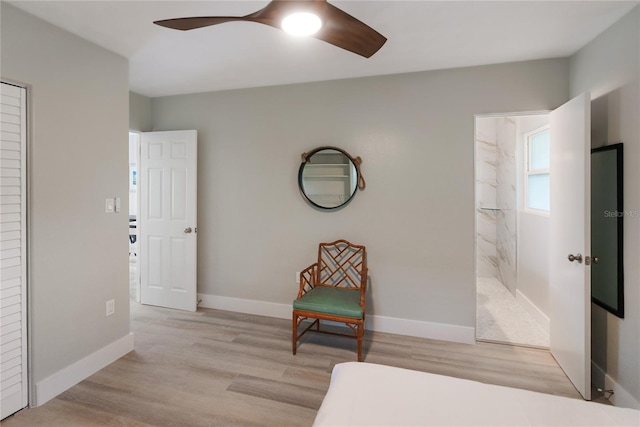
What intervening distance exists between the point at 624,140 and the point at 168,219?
4111 millimetres

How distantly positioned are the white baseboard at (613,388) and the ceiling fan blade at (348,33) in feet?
8.33

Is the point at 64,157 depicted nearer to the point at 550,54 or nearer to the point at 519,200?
the point at 550,54

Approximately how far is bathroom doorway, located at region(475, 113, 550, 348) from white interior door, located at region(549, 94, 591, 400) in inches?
19.6

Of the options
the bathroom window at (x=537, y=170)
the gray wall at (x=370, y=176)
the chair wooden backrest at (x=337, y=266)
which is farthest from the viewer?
the bathroom window at (x=537, y=170)

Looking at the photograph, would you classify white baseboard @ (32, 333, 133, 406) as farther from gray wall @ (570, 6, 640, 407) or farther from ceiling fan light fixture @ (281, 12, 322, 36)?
gray wall @ (570, 6, 640, 407)

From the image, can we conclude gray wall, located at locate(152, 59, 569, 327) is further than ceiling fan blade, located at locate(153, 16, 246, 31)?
Yes

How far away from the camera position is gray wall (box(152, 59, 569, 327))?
290 cm

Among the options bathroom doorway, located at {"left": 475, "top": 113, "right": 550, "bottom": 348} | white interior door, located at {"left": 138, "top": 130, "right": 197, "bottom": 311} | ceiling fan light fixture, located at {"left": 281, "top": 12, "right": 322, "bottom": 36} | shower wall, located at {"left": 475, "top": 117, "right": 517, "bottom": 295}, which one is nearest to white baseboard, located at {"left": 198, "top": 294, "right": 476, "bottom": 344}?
bathroom doorway, located at {"left": 475, "top": 113, "right": 550, "bottom": 348}

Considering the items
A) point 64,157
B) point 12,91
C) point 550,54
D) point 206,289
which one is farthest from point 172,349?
point 550,54

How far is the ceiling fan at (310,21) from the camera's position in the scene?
1.27 metres

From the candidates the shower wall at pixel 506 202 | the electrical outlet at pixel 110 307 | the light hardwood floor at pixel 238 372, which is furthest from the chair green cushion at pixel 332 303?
the shower wall at pixel 506 202

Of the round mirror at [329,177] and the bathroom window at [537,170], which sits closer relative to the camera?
the round mirror at [329,177]

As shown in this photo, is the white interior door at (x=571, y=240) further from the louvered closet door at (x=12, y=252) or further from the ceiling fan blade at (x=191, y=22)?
the louvered closet door at (x=12, y=252)

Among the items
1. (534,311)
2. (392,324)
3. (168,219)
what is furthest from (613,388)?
(168,219)
